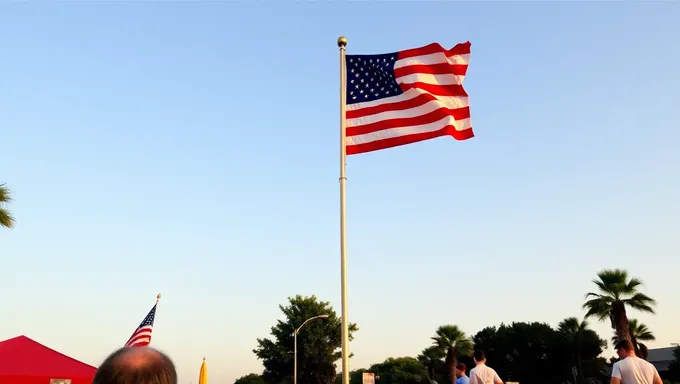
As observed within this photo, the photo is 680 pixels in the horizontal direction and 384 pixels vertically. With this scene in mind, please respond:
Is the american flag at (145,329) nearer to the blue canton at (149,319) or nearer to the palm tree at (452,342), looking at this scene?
the blue canton at (149,319)

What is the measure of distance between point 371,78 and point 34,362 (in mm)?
15189

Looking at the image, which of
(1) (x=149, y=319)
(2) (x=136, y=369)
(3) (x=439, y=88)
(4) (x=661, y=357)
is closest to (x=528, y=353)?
(4) (x=661, y=357)

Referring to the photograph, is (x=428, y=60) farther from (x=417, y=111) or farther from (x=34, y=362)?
(x=34, y=362)

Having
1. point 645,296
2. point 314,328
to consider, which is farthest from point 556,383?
Answer: point 645,296

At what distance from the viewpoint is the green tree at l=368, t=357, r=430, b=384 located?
89069mm

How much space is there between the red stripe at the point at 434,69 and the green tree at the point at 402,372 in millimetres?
76960

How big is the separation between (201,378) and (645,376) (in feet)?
28.6

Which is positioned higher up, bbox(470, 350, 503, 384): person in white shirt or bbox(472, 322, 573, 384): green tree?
bbox(472, 322, 573, 384): green tree

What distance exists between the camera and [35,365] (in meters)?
20.3

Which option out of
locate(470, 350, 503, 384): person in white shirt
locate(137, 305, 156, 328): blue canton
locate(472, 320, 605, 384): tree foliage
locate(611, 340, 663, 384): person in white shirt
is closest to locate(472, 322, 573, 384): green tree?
locate(472, 320, 605, 384): tree foliage

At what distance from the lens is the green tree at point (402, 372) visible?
89.1 m

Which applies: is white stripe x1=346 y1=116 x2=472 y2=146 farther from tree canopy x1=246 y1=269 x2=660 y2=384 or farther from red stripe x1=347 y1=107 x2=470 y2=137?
tree canopy x1=246 y1=269 x2=660 y2=384

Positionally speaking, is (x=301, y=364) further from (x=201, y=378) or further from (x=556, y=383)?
(x=201, y=378)

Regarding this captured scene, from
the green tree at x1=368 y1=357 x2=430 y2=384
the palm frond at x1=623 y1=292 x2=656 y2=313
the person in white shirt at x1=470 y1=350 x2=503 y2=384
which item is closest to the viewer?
the person in white shirt at x1=470 y1=350 x2=503 y2=384
